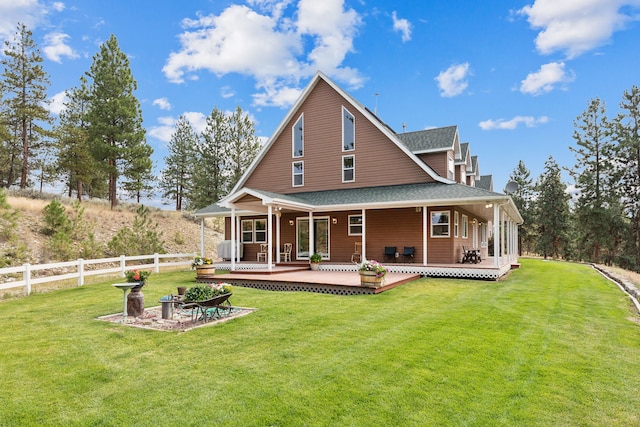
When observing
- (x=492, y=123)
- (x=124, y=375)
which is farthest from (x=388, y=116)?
(x=124, y=375)

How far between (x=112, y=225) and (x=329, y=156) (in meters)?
15.3

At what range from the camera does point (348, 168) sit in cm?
1756

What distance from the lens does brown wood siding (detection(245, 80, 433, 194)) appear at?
16.6 metres

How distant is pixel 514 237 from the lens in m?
23.3

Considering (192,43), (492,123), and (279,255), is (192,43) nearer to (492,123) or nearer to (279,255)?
(279,255)

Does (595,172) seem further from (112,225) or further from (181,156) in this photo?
(181,156)

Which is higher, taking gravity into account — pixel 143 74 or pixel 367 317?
pixel 143 74

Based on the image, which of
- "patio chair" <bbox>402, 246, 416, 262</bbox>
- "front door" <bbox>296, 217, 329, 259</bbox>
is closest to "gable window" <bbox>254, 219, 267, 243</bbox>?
"front door" <bbox>296, 217, 329, 259</bbox>

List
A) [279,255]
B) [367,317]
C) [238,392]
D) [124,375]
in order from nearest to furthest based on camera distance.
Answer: [238,392]
[124,375]
[367,317]
[279,255]

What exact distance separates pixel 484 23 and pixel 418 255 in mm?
12057

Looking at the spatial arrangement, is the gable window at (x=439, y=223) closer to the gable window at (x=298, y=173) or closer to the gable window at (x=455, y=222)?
the gable window at (x=455, y=222)

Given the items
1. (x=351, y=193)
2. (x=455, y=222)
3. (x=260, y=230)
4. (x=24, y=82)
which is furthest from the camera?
(x=24, y=82)

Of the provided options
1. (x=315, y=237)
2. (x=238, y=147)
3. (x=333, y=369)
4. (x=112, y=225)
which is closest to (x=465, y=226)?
(x=315, y=237)

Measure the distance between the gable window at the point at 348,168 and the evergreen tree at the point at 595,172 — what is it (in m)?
24.8
